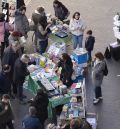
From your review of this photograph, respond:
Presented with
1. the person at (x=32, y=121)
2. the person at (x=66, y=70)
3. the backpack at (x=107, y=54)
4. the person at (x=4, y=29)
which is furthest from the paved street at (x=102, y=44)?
the person at (x=32, y=121)

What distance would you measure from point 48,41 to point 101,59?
14.2 ft

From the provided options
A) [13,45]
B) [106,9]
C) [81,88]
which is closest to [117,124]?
[81,88]

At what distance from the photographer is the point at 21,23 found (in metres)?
16.7

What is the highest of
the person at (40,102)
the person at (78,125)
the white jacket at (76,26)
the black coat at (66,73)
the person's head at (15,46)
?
the white jacket at (76,26)

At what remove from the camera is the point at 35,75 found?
1505 cm

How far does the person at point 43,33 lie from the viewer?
16625 millimetres

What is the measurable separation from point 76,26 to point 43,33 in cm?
112

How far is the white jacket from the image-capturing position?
1670 centimetres

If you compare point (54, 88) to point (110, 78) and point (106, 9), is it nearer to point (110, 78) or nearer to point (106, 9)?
point (110, 78)

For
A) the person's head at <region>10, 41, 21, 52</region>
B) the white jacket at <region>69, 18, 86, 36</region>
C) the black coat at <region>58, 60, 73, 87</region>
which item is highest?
the white jacket at <region>69, 18, 86, 36</region>

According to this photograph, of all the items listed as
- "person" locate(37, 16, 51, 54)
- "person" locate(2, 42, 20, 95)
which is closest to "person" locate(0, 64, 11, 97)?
"person" locate(2, 42, 20, 95)

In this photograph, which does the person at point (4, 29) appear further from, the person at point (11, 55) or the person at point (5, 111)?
the person at point (5, 111)

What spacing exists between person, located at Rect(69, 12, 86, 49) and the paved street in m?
0.92

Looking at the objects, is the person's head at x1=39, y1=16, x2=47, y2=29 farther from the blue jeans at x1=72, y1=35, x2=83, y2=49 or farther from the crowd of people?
the blue jeans at x1=72, y1=35, x2=83, y2=49
